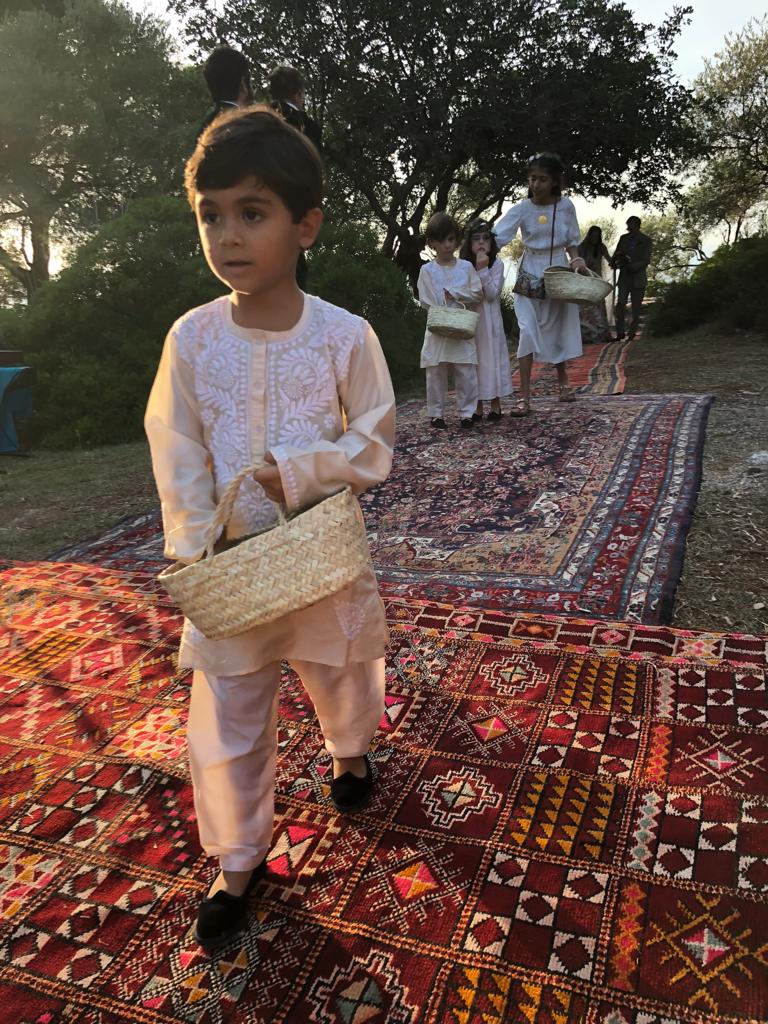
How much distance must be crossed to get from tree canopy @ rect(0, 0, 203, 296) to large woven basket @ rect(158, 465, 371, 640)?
42.9ft

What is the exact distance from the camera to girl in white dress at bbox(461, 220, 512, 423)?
6.14 metres

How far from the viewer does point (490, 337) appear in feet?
20.5

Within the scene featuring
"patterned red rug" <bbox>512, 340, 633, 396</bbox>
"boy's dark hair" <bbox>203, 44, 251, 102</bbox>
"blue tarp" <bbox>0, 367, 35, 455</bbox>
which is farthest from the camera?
"patterned red rug" <bbox>512, 340, 633, 396</bbox>

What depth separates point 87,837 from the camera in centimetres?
192

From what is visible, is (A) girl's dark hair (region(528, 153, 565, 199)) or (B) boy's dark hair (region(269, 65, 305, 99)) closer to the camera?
(B) boy's dark hair (region(269, 65, 305, 99))

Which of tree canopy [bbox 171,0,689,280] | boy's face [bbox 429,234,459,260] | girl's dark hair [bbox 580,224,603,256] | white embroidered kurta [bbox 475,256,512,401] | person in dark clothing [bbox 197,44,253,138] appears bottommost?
white embroidered kurta [bbox 475,256,512,401]

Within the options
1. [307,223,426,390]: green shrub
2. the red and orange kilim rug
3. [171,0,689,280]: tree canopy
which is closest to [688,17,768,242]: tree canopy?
[171,0,689,280]: tree canopy

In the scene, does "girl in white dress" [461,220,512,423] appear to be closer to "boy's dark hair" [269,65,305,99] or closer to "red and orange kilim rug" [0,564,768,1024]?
"boy's dark hair" [269,65,305,99]

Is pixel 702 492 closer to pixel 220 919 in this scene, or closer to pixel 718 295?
pixel 220 919

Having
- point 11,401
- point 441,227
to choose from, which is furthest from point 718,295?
point 11,401

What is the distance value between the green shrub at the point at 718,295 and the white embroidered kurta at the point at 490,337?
17.4 ft

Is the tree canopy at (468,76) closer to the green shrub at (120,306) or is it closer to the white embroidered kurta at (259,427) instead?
the green shrub at (120,306)

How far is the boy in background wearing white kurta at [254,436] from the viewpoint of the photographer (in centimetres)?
148

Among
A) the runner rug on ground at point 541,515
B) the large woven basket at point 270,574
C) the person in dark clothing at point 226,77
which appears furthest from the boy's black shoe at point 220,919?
the person in dark clothing at point 226,77
